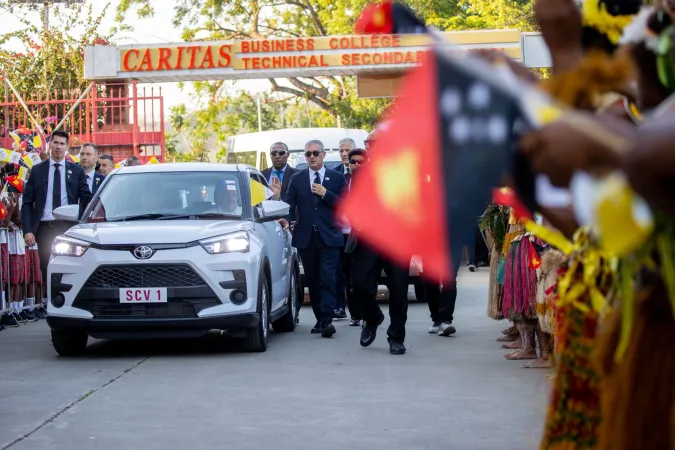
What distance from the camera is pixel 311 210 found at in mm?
12578

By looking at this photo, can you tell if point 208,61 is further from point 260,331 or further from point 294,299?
point 260,331

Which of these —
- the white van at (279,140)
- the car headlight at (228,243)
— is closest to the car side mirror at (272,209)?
the car headlight at (228,243)

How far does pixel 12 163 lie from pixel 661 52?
44.0ft

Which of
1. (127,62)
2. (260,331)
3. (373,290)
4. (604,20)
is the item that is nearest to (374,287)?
(373,290)

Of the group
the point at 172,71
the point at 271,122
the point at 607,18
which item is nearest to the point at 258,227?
the point at 607,18

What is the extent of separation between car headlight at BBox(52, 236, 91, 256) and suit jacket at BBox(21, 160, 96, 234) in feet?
9.08

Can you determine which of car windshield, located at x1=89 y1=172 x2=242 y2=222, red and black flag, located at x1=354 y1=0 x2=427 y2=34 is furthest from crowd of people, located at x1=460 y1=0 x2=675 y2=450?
car windshield, located at x1=89 y1=172 x2=242 y2=222

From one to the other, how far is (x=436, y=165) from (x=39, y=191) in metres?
11.6

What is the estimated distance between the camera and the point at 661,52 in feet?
7.44

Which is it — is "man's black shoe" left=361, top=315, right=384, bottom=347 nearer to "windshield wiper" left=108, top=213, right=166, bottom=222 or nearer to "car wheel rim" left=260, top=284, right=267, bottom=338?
"car wheel rim" left=260, top=284, right=267, bottom=338

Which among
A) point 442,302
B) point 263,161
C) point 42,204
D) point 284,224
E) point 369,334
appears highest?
point 263,161

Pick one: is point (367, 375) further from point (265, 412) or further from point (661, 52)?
point (661, 52)

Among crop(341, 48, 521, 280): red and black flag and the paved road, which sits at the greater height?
crop(341, 48, 521, 280): red and black flag

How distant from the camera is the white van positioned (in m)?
20.8
